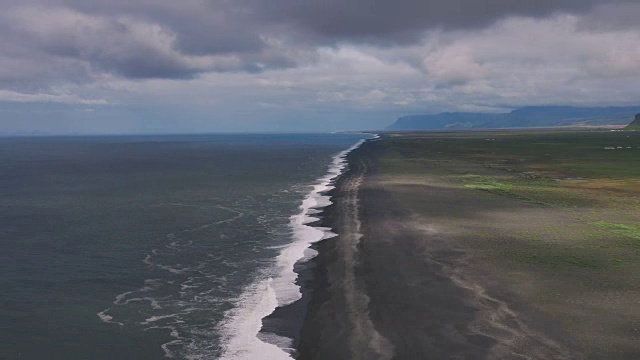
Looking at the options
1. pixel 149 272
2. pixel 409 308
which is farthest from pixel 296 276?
pixel 149 272

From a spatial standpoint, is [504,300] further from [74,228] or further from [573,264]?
[74,228]

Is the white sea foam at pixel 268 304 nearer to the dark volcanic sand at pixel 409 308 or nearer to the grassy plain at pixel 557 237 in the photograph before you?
the dark volcanic sand at pixel 409 308

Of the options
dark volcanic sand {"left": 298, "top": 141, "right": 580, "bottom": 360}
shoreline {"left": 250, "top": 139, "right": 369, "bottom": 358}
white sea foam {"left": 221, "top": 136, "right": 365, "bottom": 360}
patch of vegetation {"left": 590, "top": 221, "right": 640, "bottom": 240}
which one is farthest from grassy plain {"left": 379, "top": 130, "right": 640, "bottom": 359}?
white sea foam {"left": 221, "top": 136, "right": 365, "bottom": 360}

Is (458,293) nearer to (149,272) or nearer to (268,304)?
(268,304)

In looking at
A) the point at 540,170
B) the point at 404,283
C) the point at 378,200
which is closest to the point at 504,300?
the point at 404,283

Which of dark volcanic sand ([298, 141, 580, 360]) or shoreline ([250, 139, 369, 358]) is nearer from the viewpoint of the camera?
dark volcanic sand ([298, 141, 580, 360])

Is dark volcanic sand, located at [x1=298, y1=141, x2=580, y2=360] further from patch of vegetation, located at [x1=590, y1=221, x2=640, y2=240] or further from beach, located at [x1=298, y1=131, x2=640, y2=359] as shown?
patch of vegetation, located at [x1=590, y1=221, x2=640, y2=240]
